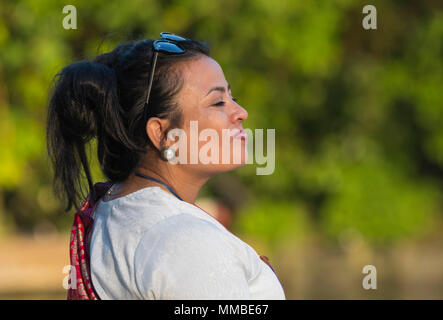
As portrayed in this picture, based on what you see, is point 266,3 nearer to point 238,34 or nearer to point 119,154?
point 238,34

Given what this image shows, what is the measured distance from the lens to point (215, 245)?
1.32 meters

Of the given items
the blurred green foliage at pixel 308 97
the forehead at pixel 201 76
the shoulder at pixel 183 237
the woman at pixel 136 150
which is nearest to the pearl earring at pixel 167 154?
the woman at pixel 136 150

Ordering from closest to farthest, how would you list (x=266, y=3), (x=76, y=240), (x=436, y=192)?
(x=76, y=240) → (x=266, y=3) → (x=436, y=192)

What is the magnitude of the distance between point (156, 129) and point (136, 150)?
67 millimetres

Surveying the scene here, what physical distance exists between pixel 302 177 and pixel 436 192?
2.12 metres

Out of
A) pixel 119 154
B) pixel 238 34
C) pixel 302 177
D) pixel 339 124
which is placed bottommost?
pixel 302 177

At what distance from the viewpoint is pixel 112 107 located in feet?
5.28

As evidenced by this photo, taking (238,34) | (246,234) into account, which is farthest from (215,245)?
(246,234)

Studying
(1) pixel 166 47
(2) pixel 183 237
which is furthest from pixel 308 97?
(2) pixel 183 237

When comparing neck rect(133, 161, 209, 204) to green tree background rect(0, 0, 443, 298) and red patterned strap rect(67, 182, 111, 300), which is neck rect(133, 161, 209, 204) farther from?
green tree background rect(0, 0, 443, 298)

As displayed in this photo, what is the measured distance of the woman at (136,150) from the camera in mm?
1392

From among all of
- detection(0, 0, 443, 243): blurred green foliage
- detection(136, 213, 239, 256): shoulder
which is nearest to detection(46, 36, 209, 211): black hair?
detection(136, 213, 239, 256): shoulder
